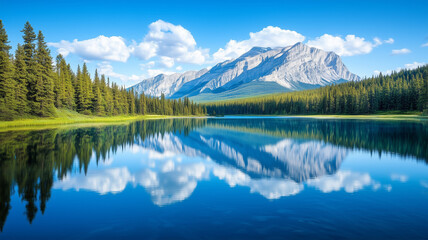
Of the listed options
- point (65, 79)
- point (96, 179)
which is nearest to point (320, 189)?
point (96, 179)

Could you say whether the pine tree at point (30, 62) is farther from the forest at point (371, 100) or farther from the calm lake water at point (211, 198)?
the forest at point (371, 100)

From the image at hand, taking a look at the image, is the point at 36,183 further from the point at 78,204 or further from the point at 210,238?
the point at 210,238

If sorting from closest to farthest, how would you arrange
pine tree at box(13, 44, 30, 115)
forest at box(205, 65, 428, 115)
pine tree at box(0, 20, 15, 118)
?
pine tree at box(0, 20, 15, 118) → pine tree at box(13, 44, 30, 115) → forest at box(205, 65, 428, 115)

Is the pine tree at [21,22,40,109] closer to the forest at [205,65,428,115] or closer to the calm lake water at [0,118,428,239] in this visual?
the calm lake water at [0,118,428,239]

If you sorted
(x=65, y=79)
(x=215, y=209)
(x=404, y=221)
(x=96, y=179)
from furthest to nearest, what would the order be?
(x=65, y=79) → (x=96, y=179) → (x=215, y=209) → (x=404, y=221)

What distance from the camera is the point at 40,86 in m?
59.2

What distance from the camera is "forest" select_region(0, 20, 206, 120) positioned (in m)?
50.0

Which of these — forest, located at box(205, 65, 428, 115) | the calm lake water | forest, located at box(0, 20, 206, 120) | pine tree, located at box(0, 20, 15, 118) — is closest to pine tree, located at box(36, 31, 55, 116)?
forest, located at box(0, 20, 206, 120)

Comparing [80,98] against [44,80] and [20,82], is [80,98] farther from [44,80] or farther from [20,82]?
[20,82]

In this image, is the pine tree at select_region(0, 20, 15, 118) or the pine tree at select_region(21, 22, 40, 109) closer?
the pine tree at select_region(0, 20, 15, 118)

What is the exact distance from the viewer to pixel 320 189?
12.0m

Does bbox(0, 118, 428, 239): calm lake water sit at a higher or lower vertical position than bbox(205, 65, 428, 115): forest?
lower

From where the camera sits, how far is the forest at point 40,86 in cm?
5003

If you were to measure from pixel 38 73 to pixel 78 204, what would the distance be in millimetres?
65317
